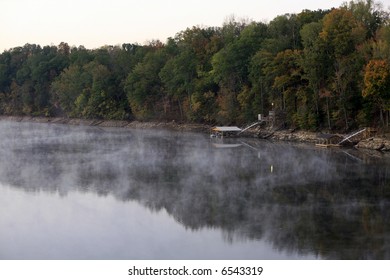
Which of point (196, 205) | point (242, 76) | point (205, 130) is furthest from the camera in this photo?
point (205, 130)

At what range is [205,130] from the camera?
66.1 metres

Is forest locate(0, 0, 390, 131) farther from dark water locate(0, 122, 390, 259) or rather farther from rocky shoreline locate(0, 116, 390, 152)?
dark water locate(0, 122, 390, 259)

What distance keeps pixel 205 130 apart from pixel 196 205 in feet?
137

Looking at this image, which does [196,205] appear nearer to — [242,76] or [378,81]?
[378,81]

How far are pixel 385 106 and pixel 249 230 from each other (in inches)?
1079

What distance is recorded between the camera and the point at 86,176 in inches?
1283

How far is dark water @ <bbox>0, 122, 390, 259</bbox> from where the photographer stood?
18770 mm

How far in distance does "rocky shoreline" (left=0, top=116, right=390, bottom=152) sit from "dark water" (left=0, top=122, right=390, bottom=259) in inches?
155

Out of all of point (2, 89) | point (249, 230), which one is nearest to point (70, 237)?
point (249, 230)

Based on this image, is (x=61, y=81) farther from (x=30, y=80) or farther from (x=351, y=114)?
(x=351, y=114)

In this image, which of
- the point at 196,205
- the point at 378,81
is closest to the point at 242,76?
the point at 378,81

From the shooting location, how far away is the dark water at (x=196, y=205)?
18.8 meters

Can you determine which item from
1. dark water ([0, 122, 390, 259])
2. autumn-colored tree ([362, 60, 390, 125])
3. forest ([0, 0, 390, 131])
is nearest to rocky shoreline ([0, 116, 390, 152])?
forest ([0, 0, 390, 131])

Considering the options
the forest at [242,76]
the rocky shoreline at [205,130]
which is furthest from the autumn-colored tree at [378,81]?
the rocky shoreline at [205,130]
